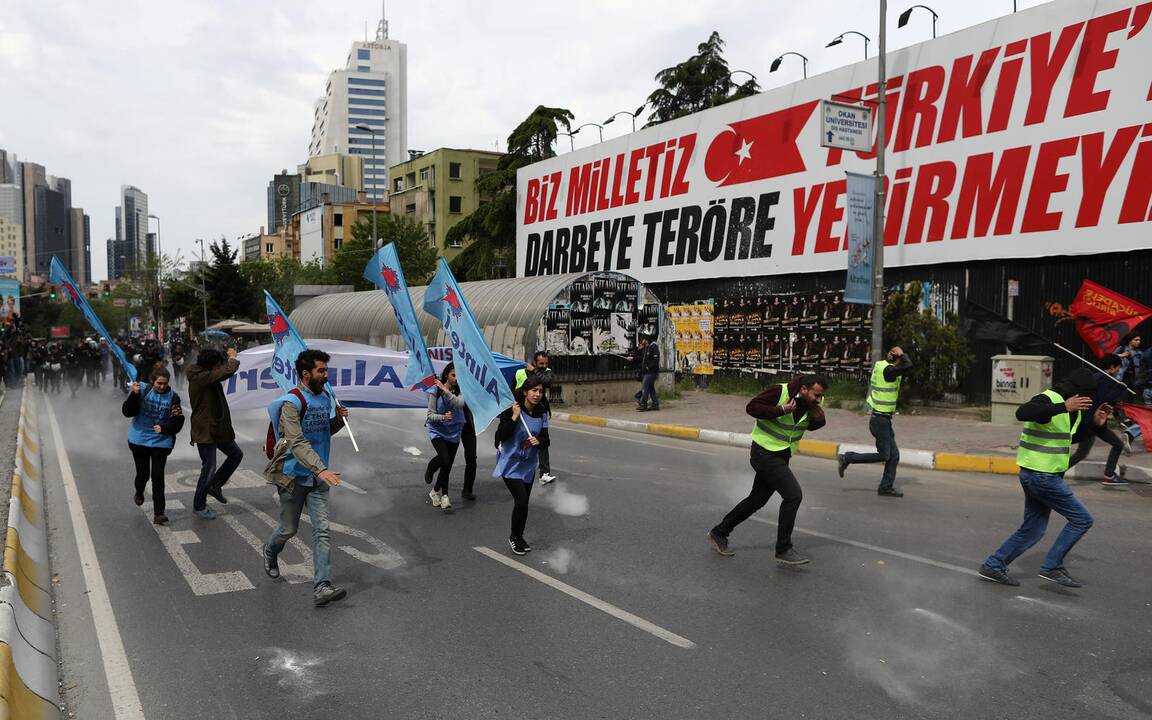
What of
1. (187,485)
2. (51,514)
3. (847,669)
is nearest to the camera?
(847,669)

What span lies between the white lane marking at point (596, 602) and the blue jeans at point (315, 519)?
1544 mm

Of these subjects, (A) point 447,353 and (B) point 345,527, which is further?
(A) point 447,353

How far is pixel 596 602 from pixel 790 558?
190cm

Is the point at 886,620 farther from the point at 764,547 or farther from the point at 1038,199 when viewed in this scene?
the point at 1038,199

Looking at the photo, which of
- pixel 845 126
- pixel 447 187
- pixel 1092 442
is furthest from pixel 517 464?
pixel 447 187

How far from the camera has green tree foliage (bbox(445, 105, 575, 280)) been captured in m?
40.0

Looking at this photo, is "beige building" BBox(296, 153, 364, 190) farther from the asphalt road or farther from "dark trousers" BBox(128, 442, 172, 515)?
the asphalt road

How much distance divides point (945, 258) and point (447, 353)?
12.3 meters

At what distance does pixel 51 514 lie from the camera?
973 cm

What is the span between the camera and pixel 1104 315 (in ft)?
54.3

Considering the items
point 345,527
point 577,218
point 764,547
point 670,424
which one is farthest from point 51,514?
point 577,218

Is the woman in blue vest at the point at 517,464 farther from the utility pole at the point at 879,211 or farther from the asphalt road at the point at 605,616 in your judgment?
the utility pole at the point at 879,211

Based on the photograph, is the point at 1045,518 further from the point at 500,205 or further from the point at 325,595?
the point at 500,205

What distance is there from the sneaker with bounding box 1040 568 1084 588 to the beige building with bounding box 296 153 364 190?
531 ft
